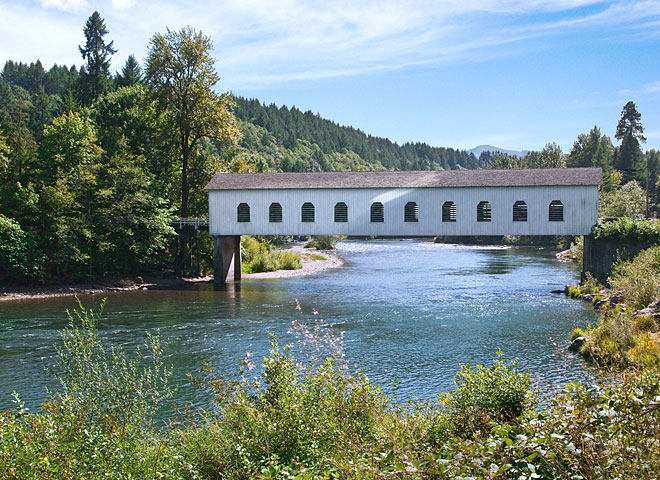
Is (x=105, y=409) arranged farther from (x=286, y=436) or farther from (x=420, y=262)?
A: (x=420, y=262)

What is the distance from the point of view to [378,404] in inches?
283

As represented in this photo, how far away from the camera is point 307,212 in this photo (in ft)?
90.7

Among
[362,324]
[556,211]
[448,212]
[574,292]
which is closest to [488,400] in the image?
[362,324]

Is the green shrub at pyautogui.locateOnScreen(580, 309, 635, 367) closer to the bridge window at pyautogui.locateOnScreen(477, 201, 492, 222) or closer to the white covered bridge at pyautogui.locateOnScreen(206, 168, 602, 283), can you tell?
the white covered bridge at pyautogui.locateOnScreen(206, 168, 602, 283)

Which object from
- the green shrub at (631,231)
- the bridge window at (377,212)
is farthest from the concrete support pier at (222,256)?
the green shrub at (631,231)

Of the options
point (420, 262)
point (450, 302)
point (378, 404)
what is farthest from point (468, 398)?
point (420, 262)

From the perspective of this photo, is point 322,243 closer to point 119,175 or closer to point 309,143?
point 119,175

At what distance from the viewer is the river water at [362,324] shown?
12.9 meters

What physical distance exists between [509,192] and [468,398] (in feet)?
65.7

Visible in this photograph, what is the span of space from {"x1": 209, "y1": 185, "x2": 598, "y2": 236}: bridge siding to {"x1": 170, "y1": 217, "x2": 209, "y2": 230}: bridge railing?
5.13ft

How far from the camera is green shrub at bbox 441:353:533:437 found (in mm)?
6680

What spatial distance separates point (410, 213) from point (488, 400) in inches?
788

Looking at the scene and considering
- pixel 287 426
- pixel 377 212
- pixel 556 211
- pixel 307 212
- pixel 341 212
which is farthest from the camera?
pixel 307 212

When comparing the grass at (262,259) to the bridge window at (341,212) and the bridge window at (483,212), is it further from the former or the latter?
the bridge window at (483,212)
